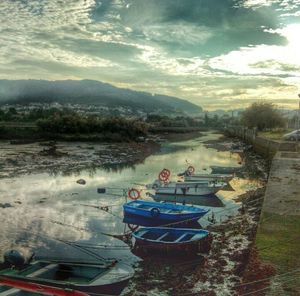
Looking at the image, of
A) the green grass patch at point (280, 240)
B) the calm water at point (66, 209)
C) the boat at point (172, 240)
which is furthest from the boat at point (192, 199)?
the green grass patch at point (280, 240)

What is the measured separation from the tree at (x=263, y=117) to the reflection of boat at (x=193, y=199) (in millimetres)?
78410

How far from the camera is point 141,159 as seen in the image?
6047cm

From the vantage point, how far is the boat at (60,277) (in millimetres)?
12273

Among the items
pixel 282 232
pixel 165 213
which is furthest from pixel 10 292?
pixel 165 213

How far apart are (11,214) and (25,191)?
328 inches

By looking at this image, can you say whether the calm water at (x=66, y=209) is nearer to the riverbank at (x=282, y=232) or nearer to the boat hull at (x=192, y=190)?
the boat hull at (x=192, y=190)

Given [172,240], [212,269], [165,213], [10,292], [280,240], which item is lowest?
[212,269]

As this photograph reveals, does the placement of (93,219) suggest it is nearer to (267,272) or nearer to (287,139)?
(267,272)

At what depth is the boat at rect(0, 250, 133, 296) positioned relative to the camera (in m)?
12.3

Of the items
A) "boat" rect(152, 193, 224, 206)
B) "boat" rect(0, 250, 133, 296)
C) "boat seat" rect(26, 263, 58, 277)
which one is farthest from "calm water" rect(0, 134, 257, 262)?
"boat seat" rect(26, 263, 58, 277)

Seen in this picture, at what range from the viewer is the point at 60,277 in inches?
554

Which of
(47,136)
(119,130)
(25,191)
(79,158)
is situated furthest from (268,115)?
(25,191)

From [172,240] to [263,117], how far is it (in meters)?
94.8

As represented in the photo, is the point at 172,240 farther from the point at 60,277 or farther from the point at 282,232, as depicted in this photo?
the point at 60,277
